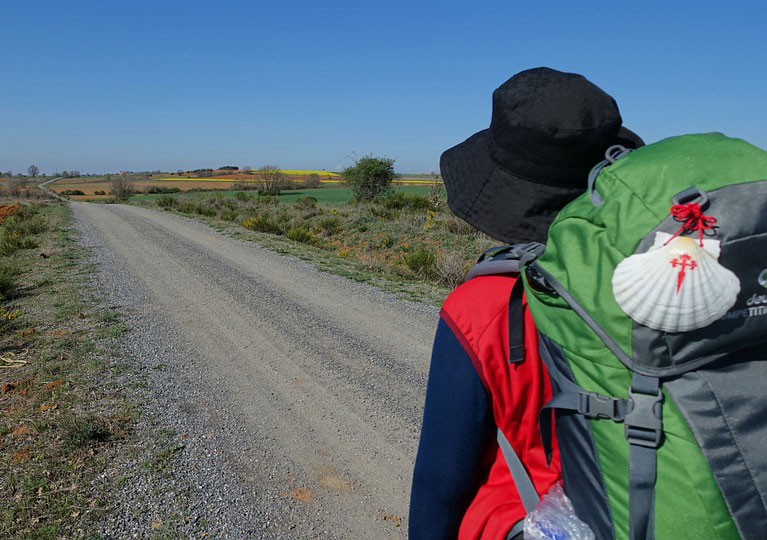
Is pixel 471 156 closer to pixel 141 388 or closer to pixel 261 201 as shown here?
pixel 141 388

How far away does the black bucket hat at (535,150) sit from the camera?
3.55 ft

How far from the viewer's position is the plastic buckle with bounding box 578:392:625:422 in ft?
2.76

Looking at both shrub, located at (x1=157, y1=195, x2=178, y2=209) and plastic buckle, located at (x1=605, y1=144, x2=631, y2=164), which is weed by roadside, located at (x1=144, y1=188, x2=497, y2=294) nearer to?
shrub, located at (x1=157, y1=195, x2=178, y2=209)

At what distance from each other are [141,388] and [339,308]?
3080 millimetres

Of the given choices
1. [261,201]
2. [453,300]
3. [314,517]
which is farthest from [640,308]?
[261,201]

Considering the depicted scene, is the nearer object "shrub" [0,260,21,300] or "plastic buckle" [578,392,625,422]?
"plastic buckle" [578,392,625,422]

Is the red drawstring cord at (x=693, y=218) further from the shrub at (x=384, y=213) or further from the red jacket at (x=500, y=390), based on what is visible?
the shrub at (x=384, y=213)

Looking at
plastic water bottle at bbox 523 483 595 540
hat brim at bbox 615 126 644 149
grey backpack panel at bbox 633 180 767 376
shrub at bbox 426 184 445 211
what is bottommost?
shrub at bbox 426 184 445 211

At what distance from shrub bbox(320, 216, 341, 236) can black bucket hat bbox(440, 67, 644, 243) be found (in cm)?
1791

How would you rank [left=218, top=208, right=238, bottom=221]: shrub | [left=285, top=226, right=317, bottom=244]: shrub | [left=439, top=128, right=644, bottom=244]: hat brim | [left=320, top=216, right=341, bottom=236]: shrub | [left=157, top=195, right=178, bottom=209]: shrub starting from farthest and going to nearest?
1. [left=157, top=195, right=178, bottom=209]: shrub
2. [left=218, top=208, right=238, bottom=221]: shrub
3. [left=320, top=216, right=341, bottom=236]: shrub
4. [left=285, top=226, right=317, bottom=244]: shrub
5. [left=439, top=128, right=644, bottom=244]: hat brim

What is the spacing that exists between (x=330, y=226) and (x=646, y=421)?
18.9m

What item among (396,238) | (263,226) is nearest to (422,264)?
(396,238)

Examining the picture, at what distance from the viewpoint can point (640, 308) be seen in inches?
31.4

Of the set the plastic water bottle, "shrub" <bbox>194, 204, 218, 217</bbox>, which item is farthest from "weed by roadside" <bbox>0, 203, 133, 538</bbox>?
"shrub" <bbox>194, 204, 218, 217</bbox>
